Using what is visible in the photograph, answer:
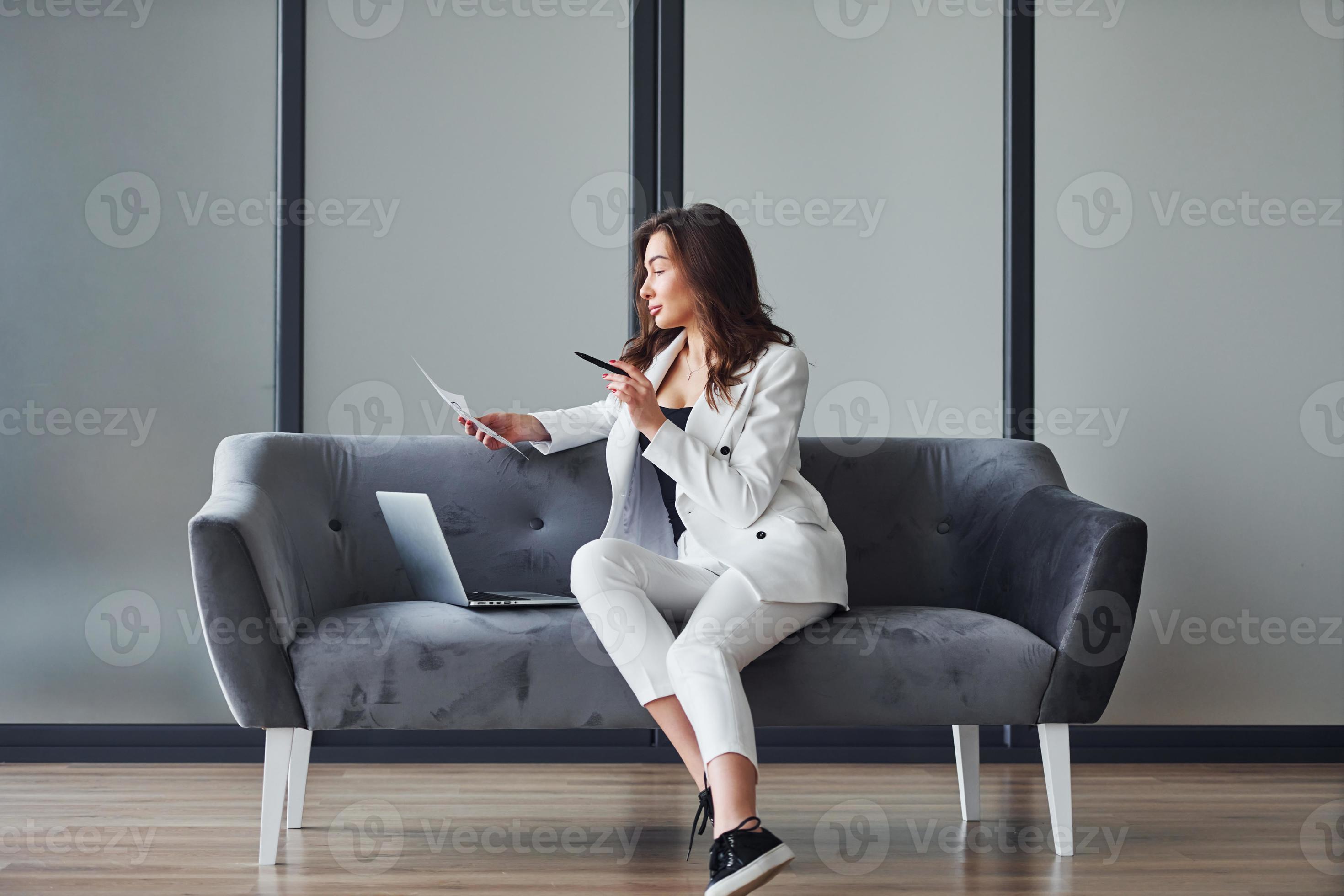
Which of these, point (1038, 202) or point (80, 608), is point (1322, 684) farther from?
point (80, 608)

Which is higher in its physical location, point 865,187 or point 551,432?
point 865,187

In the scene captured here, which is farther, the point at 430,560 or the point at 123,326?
the point at 123,326

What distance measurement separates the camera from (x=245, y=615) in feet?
5.90

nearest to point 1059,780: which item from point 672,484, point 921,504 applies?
point 921,504

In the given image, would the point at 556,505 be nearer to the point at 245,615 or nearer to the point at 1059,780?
the point at 245,615

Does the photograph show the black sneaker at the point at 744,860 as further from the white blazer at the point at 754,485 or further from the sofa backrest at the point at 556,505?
the sofa backrest at the point at 556,505

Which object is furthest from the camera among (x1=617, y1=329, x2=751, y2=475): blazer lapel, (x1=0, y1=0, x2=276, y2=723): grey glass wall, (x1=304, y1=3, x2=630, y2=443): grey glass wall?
(x1=304, y1=3, x2=630, y2=443): grey glass wall

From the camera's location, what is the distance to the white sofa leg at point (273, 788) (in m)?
1.85

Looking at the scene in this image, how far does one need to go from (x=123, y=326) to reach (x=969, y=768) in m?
2.37

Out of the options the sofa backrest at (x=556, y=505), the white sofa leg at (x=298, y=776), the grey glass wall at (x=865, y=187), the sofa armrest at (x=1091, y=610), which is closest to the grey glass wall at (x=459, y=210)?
the grey glass wall at (x=865, y=187)

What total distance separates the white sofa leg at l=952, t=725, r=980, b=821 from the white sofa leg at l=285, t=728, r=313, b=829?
1318mm

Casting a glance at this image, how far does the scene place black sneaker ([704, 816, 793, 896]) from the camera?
1512 millimetres

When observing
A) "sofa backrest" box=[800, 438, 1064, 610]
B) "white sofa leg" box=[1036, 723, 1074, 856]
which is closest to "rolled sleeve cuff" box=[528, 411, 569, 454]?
"sofa backrest" box=[800, 438, 1064, 610]

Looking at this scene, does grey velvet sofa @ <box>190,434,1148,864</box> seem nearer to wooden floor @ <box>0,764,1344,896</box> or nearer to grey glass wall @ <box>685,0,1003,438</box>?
wooden floor @ <box>0,764,1344,896</box>
